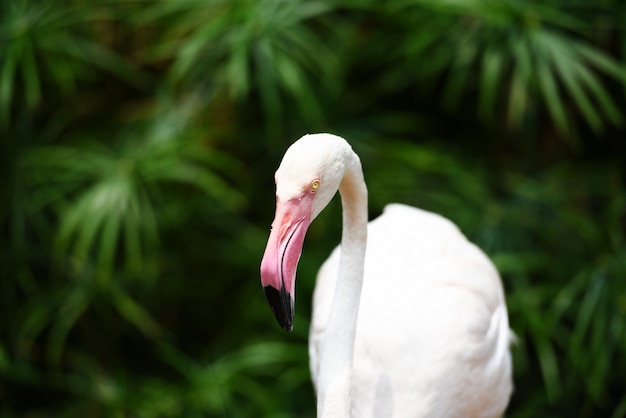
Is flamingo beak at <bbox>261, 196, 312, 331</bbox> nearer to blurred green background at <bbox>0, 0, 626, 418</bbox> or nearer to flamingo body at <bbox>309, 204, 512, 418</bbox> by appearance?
flamingo body at <bbox>309, 204, 512, 418</bbox>

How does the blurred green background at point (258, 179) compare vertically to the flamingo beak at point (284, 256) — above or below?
below

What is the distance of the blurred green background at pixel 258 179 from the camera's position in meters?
3.02

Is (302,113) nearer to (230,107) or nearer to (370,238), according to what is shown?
(230,107)

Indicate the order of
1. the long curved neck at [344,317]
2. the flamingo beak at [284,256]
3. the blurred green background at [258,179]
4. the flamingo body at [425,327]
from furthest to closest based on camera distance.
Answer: the blurred green background at [258,179], the flamingo body at [425,327], the long curved neck at [344,317], the flamingo beak at [284,256]

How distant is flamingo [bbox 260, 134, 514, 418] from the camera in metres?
1.62

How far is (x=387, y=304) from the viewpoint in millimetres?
2254

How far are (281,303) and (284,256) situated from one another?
0.09 metres

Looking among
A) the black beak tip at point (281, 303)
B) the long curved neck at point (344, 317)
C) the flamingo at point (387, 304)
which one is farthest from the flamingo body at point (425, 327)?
the black beak tip at point (281, 303)

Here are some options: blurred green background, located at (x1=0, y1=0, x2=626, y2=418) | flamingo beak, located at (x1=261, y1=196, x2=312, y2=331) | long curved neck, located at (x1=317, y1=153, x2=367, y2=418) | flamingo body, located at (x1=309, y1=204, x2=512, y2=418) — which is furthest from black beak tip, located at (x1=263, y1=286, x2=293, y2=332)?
blurred green background, located at (x1=0, y1=0, x2=626, y2=418)

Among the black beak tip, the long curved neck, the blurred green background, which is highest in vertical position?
the black beak tip

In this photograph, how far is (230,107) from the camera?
385 centimetres

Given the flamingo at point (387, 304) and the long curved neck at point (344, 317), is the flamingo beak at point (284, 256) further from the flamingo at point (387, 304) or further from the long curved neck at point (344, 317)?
the long curved neck at point (344, 317)

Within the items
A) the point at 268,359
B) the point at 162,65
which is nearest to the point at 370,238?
the point at 268,359

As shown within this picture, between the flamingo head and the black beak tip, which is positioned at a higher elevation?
the flamingo head
